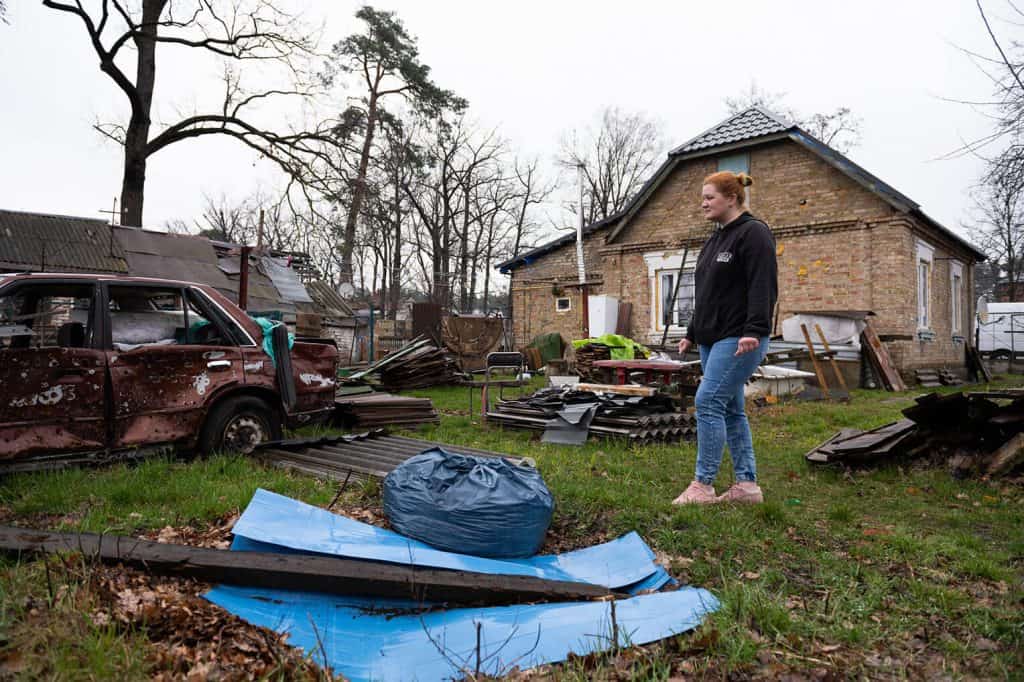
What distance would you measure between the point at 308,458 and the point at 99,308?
1982mm

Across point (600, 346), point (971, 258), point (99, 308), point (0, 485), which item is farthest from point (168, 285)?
point (971, 258)

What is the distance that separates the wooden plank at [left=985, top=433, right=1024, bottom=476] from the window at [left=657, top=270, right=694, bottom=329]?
451 inches

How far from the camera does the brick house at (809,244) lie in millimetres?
13922

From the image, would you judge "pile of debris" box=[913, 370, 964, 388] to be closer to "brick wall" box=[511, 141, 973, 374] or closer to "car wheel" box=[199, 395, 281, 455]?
"brick wall" box=[511, 141, 973, 374]

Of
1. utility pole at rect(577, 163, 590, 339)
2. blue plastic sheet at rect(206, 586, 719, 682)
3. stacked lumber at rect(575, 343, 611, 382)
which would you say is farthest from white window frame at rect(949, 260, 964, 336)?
blue plastic sheet at rect(206, 586, 719, 682)

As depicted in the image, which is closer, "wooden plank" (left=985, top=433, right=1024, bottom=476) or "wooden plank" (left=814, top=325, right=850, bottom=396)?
"wooden plank" (left=985, top=433, right=1024, bottom=476)

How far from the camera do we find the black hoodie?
3812 millimetres

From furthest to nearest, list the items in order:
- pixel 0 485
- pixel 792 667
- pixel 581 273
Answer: pixel 581 273, pixel 0 485, pixel 792 667

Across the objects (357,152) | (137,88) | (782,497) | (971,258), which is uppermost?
(137,88)

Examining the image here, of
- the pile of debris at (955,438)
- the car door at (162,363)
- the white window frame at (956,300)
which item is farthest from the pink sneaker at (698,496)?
the white window frame at (956,300)

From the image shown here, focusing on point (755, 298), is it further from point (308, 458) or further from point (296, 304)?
point (296, 304)

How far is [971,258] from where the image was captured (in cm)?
1902

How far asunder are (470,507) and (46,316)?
155 inches

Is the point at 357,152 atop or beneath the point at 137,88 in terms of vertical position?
beneath
